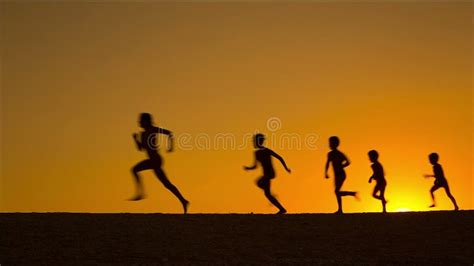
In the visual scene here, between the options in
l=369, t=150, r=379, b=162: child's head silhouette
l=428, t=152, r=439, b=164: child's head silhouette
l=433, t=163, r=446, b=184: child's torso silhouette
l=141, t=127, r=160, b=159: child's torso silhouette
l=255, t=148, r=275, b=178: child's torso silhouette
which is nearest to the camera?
l=141, t=127, r=160, b=159: child's torso silhouette

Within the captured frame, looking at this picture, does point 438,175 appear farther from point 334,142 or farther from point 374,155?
point 334,142

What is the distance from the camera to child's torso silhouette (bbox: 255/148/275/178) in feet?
42.7

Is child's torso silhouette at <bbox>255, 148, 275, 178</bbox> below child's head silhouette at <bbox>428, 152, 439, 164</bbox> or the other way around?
below

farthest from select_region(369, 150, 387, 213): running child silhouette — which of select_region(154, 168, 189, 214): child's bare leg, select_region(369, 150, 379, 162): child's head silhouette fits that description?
select_region(154, 168, 189, 214): child's bare leg

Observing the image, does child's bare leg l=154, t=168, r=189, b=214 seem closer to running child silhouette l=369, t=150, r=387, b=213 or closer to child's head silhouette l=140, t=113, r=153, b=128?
child's head silhouette l=140, t=113, r=153, b=128

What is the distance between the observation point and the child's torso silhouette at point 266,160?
13.0 m
